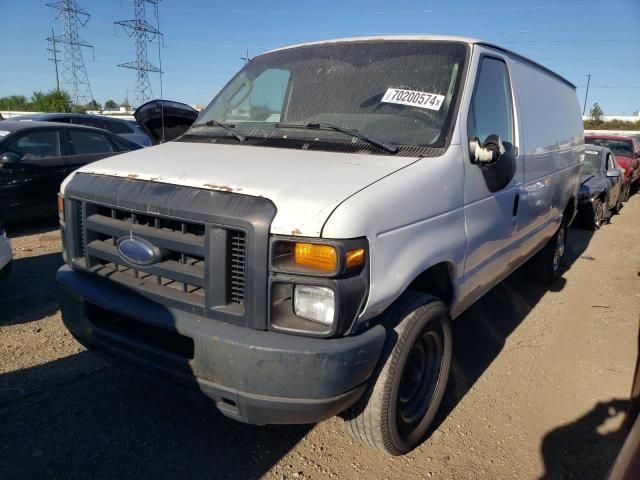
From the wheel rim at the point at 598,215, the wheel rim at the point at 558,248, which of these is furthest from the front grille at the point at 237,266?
the wheel rim at the point at 598,215

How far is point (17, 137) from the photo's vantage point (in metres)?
7.13

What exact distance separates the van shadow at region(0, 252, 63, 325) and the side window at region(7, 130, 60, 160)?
2102mm

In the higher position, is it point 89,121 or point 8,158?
point 89,121

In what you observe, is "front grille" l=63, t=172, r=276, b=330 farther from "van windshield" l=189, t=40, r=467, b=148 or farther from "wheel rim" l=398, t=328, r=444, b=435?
"wheel rim" l=398, t=328, r=444, b=435

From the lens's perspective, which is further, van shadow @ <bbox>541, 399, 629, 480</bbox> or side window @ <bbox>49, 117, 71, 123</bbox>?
side window @ <bbox>49, 117, 71, 123</bbox>

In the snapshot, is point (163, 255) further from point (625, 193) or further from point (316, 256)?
point (625, 193)

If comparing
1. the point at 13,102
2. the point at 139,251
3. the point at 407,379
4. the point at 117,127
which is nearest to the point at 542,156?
the point at 407,379

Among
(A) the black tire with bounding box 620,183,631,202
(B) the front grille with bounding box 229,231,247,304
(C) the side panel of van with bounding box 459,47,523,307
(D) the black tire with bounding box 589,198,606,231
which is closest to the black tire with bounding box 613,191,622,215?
(A) the black tire with bounding box 620,183,631,202

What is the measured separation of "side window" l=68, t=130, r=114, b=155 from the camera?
7895 millimetres

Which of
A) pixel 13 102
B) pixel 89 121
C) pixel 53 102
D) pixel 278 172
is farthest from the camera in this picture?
pixel 13 102

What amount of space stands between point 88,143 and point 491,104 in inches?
271

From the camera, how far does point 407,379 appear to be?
9.29ft

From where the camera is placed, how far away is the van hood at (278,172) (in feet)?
6.84

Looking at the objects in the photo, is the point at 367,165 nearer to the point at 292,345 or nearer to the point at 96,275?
the point at 292,345
